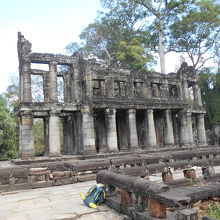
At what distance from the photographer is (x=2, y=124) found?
21594 mm

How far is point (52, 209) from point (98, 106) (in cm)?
1367

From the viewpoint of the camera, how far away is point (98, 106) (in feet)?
62.5

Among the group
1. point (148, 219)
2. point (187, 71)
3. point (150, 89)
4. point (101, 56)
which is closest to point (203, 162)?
point (148, 219)

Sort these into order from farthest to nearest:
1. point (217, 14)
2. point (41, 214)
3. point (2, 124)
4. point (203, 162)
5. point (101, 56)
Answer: point (101, 56) → point (217, 14) → point (2, 124) → point (203, 162) → point (41, 214)

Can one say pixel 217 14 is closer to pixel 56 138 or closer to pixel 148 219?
pixel 56 138

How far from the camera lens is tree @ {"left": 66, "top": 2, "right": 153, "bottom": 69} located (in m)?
32.0

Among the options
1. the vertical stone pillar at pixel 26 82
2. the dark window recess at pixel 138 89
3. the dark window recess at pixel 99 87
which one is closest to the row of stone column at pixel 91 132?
the vertical stone pillar at pixel 26 82

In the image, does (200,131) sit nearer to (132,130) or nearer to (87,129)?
(132,130)

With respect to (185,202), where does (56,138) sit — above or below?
above

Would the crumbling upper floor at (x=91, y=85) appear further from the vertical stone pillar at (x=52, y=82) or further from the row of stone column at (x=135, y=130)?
the row of stone column at (x=135, y=130)

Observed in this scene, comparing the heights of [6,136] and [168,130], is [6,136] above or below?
above

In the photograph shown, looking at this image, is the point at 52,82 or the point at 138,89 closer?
the point at 52,82

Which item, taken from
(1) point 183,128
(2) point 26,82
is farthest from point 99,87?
(1) point 183,128

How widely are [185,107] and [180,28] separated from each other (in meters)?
12.4
